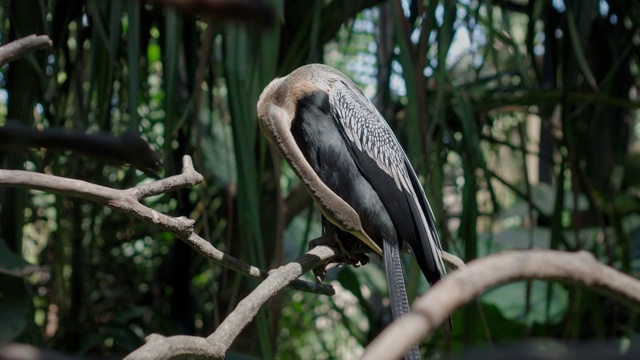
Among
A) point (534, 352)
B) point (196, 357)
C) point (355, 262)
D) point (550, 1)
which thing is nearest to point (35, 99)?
point (355, 262)

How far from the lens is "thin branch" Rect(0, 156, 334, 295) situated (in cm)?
110

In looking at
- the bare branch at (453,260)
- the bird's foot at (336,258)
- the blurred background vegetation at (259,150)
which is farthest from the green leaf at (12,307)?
the bare branch at (453,260)

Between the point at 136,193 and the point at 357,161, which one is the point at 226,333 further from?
the point at 357,161

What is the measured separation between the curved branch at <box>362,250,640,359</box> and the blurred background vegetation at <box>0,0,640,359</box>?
70 cm

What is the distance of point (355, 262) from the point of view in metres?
1.81

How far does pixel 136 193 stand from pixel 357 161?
0.88 metres

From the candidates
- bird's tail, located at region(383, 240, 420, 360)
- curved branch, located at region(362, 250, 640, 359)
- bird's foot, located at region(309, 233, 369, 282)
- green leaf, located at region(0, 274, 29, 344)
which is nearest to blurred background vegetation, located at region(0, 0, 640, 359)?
green leaf, located at region(0, 274, 29, 344)

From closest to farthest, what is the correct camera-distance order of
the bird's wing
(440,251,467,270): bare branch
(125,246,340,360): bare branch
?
1. (125,246,340,360): bare branch
2. (440,251,467,270): bare branch
3. the bird's wing

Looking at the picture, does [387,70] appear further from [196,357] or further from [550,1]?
[196,357]

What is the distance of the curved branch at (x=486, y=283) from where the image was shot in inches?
22.1

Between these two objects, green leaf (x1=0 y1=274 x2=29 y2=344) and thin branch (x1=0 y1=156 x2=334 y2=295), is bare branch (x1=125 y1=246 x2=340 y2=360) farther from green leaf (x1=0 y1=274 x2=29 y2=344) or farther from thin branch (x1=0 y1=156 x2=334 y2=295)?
green leaf (x1=0 y1=274 x2=29 y2=344)

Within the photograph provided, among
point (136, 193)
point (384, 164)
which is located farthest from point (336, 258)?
point (136, 193)

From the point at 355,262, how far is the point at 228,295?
3.21 feet

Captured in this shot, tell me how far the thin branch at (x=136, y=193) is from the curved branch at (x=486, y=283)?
1.97ft
